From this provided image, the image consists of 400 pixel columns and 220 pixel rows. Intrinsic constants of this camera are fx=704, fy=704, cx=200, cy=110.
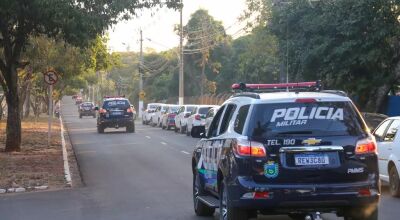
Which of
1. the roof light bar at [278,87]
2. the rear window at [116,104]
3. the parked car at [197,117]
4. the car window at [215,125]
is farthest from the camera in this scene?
the rear window at [116,104]

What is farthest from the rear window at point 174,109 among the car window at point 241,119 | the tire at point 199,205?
the car window at point 241,119

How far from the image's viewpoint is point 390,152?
1330cm

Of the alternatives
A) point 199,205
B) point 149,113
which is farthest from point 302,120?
point 149,113

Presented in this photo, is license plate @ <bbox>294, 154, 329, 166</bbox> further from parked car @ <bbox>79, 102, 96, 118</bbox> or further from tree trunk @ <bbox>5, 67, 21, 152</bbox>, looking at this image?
parked car @ <bbox>79, 102, 96, 118</bbox>

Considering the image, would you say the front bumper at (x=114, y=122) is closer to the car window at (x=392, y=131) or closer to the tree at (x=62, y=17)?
the tree at (x=62, y=17)

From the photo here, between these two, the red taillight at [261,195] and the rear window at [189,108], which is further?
the rear window at [189,108]

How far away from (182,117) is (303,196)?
32.5m

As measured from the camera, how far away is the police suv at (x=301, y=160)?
8.15 metres

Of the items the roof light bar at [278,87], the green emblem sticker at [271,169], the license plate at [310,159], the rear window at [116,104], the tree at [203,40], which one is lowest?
the green emblem sticker at [271,169]

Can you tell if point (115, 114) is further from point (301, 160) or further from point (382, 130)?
point (301, 160)

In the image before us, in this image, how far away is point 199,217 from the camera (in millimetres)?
11008

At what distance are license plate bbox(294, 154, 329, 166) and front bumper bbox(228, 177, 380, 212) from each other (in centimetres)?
25

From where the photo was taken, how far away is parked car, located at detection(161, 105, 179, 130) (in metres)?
45.4

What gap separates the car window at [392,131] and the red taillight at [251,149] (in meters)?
6.02
